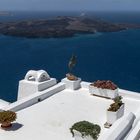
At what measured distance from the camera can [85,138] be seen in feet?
45.1

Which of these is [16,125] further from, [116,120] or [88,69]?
[88,69]

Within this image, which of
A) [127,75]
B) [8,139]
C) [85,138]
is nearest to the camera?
[85,138]

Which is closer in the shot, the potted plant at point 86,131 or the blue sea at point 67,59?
the potted plant at point 86,131

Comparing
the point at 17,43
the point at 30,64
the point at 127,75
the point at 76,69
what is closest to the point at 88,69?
the point at 76,69

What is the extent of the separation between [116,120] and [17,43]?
95.7m

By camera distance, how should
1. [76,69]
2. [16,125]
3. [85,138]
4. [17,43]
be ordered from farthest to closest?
[17,43], [76,69], [16,125], [85,138]

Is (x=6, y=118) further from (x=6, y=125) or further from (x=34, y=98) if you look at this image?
(x=34, y=98)

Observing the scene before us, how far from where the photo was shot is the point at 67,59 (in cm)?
8169

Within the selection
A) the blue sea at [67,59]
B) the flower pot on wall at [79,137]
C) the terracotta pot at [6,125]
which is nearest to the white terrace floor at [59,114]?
the terracotta pot at [6,125]

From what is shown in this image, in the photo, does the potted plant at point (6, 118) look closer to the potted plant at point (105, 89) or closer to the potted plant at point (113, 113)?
the potted plant at point (113, 113)

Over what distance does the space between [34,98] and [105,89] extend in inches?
192

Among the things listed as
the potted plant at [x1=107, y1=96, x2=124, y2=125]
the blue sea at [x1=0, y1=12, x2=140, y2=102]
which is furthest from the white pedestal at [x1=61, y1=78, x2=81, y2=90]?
the blue sea at [x1=0, y1=12, x2=140, y2=102]

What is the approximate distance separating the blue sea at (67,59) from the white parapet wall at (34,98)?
24782 millimetres

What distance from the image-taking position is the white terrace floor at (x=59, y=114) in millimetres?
15438
